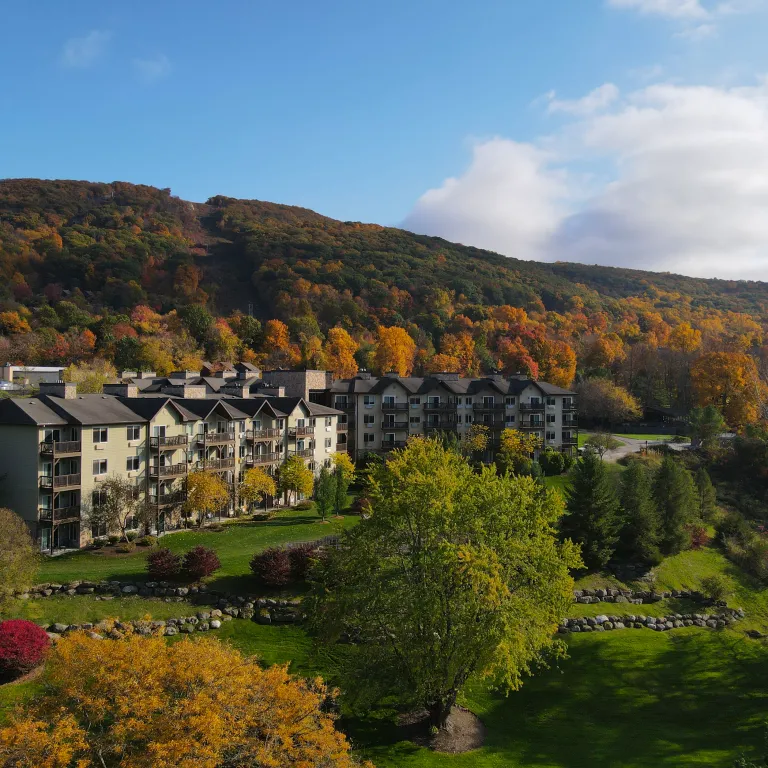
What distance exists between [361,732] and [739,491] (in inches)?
2077

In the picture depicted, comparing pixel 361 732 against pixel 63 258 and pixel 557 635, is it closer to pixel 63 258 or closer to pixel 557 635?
pixel 557 635

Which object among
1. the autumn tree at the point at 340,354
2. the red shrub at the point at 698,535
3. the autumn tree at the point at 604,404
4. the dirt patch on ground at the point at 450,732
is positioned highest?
the autumn tree at the point at 340,354

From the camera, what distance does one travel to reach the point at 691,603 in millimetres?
42375

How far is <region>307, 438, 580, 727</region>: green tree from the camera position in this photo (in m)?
23.0

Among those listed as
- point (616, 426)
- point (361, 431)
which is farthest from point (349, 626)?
point (616, 426)

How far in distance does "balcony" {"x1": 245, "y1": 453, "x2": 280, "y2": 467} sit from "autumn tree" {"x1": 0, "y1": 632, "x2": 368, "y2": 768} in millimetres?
36283

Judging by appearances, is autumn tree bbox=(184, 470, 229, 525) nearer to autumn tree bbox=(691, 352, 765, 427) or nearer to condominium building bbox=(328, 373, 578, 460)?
condominium building bbox=(328, 373, 578, 460)

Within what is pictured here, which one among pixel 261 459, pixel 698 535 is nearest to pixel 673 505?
pixel 698 535

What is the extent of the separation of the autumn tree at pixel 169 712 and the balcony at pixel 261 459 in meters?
36.3

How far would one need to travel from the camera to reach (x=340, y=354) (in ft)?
332

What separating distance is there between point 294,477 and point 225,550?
13.1 m

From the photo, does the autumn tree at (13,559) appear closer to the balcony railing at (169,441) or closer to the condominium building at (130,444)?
the condominium building at (130,444)

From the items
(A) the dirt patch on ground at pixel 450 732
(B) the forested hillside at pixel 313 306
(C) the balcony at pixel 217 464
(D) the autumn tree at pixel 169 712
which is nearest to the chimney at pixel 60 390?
(C) the balcony at pixel 217 464

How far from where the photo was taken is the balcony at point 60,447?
3991cm
